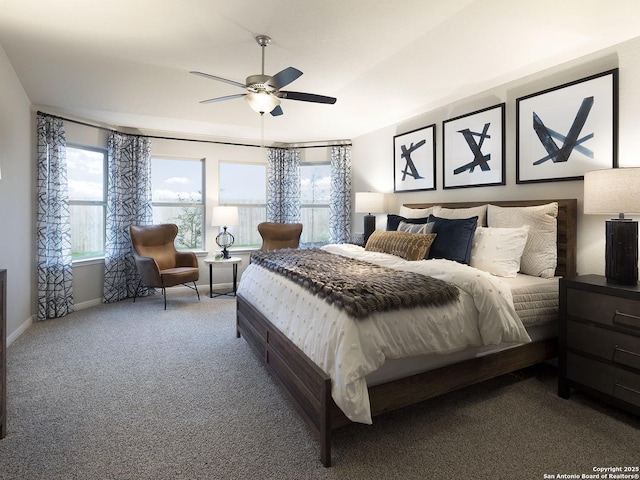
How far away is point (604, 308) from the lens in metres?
2.08

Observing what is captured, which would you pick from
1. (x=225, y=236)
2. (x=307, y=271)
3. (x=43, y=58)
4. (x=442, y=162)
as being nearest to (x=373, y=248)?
(x=307, y=271)

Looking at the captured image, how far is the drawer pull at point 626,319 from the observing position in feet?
6.31

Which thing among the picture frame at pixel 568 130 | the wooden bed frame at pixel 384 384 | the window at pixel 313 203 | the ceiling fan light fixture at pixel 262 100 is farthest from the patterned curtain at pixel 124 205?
the picture frame at pixel 568 130

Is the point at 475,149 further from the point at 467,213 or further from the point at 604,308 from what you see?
the point at 604,308

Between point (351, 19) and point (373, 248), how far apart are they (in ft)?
6.37

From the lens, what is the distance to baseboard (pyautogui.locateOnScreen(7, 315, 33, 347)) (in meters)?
3.28

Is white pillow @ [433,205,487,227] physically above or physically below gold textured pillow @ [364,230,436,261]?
above

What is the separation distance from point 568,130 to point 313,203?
157 inches

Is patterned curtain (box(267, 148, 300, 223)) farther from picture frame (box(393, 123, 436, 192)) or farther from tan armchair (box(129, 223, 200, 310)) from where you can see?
picture frame (box(393, 123, 436, 192))

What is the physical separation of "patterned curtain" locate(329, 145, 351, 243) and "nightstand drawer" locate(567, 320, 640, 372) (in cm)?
377

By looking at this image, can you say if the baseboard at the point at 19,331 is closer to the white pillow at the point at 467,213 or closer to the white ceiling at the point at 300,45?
the white ceiling at the point at 300,45

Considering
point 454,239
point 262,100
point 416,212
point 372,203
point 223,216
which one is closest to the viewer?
point 262,100

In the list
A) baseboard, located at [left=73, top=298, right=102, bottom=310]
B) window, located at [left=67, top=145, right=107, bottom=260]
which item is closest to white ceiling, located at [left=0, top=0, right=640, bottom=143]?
window, located at [left=67, top=145, right=107, bottom=260]

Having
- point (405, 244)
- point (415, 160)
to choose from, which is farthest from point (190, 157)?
point (405, 244)
